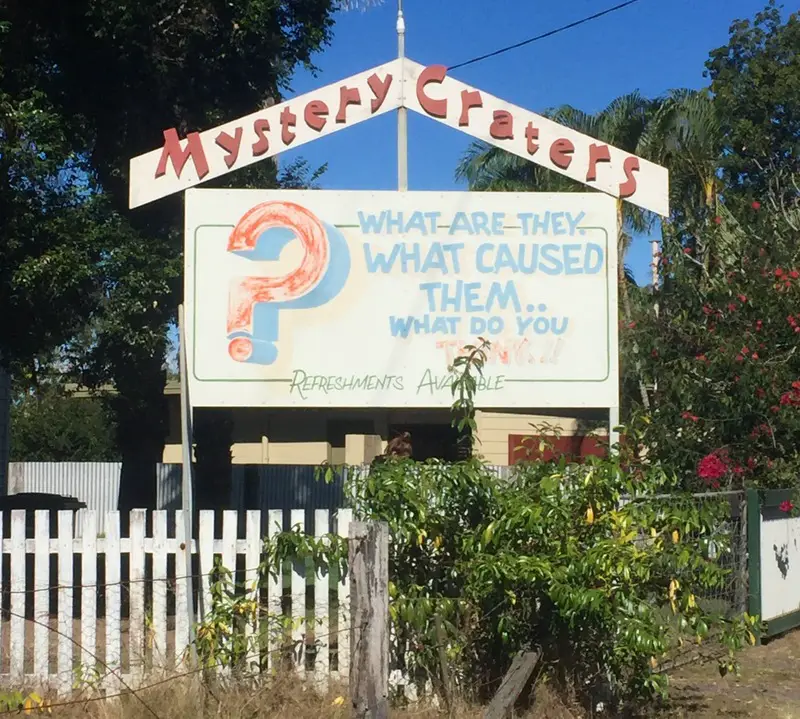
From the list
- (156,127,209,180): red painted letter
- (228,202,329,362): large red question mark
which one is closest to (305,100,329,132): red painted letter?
(228,202,329,362): large red question mark

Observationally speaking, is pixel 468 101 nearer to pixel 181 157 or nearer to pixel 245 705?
pixel 181 157

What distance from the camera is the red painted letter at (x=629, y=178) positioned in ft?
27.5

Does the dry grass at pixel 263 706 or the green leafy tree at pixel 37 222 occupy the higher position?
the green leafy tree at pixel 37 222

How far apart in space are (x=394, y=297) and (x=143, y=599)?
108 inches

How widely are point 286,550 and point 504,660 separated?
1.46m

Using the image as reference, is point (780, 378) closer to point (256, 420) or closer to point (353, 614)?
point (353, 614)

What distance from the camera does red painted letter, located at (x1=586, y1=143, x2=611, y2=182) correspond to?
8.38 m

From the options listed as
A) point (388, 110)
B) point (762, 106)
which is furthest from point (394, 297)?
point (762, 106)

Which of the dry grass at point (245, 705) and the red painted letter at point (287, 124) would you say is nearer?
the dry grass at point (245, 705)

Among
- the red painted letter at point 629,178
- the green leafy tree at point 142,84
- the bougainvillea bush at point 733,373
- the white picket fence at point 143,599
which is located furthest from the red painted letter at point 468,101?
the green leafy tree at point 142,84

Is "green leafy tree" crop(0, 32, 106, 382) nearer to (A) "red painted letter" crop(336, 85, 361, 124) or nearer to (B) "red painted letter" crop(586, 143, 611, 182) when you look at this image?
(A) "red painted letter" crop(336, 85, 361, 124)

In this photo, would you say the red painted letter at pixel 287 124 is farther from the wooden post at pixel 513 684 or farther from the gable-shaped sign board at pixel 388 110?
the wooden post at pixel 513 684

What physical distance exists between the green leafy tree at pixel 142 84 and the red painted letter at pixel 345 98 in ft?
13.8

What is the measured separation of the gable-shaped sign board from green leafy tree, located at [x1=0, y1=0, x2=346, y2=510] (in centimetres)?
370
